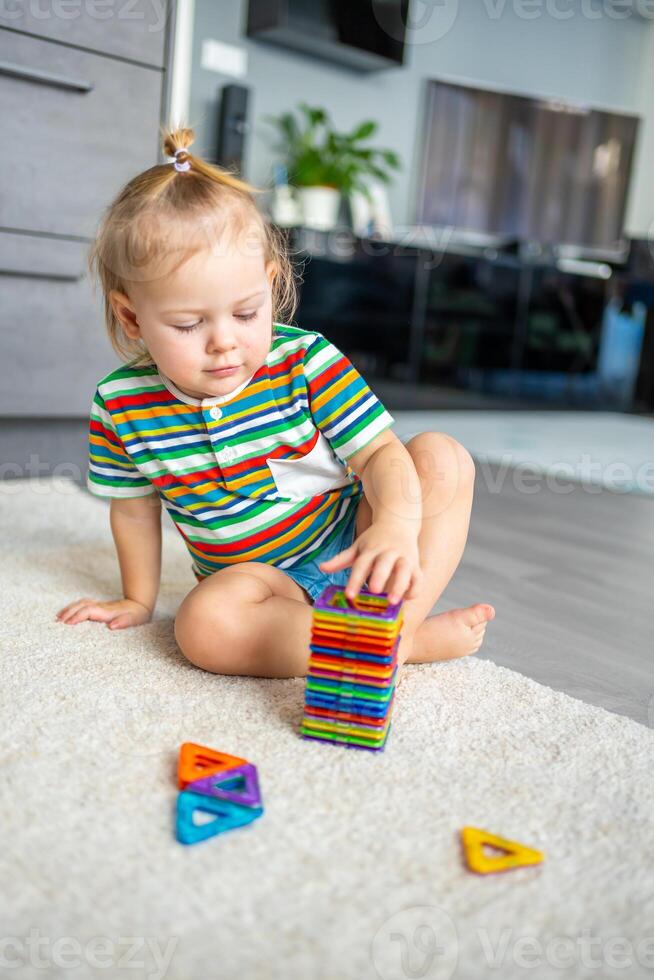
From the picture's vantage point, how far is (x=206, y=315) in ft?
2.37

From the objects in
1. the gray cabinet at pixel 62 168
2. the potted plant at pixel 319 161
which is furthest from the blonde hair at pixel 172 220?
the potted plant at pixel 319 161

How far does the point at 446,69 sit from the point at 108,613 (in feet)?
11.3

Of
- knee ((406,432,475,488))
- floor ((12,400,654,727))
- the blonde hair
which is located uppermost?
the blonde hair

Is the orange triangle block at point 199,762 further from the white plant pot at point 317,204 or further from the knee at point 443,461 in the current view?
the white plant pot at point 317,204

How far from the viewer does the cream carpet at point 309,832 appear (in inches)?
17.4

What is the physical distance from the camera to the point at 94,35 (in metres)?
1.49

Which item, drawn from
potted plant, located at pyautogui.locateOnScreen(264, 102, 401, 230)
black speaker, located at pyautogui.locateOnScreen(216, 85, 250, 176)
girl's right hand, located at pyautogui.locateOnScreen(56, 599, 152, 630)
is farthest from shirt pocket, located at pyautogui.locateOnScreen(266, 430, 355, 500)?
potted plant, located at pyautogui.locateOnScreen(264, 102, 401, 230)

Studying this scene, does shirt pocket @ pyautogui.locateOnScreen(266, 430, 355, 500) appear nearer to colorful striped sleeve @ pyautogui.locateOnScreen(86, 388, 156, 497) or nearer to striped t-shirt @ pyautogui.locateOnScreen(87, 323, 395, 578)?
striped t-shirt @ pyautogui.locateOnScreen(87, 323, 395, 578)

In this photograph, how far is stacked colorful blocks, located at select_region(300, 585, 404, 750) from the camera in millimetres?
638

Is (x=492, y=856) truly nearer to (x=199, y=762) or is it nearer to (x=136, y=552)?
(x=199, y=762)

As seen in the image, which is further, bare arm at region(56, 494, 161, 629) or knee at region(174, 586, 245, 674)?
bare arm at region(56, 494, 161, 629)

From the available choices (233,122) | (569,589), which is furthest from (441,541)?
(233,122)

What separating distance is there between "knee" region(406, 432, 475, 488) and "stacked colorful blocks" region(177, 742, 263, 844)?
1.08 feet

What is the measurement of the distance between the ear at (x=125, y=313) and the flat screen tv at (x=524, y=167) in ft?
10.2
